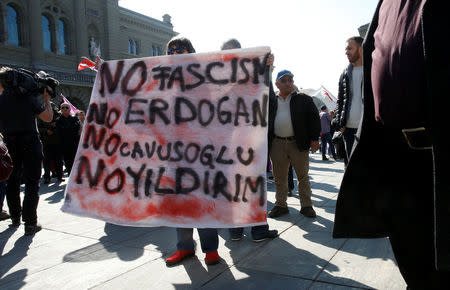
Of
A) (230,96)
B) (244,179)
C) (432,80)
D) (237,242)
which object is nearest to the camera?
(432,80)

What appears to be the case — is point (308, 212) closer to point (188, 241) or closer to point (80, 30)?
point (188, 241)

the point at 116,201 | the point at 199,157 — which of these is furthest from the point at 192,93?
the point at 116,201

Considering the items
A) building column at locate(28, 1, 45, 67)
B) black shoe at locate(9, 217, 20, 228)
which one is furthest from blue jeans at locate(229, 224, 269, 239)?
building column at locate(28, 1, 45, 67)

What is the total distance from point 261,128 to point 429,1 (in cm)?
160

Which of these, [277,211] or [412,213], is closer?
[412,213]

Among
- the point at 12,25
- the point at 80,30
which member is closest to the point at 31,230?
the point at 12,25

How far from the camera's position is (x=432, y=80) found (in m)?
1.08

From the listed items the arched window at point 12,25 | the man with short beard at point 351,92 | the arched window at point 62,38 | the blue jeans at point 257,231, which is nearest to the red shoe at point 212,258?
the blue jeans at point 257,231

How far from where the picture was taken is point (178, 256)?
2.96 m

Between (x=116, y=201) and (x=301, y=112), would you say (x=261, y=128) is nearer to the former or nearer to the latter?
(x=116, y=201)

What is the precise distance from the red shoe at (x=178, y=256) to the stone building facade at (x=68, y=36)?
26.1 m

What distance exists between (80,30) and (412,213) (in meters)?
34.3

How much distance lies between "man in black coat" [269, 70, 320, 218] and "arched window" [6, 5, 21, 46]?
2892 centimetres

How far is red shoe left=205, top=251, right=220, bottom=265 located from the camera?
2.86m
